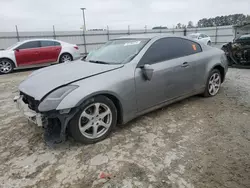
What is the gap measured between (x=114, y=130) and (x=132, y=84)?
756mm

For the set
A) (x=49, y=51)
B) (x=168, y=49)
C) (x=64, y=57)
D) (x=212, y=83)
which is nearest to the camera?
(x=168, y=49)

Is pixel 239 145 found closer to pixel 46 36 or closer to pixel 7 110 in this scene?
pixel 7 110

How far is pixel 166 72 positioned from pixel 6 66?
300 inches

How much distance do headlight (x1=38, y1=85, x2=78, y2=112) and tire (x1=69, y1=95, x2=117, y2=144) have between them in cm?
26

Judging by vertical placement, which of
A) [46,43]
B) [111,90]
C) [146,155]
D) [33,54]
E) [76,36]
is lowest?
[146,155]

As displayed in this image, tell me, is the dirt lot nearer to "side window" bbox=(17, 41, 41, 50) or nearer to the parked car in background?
the parked car in background

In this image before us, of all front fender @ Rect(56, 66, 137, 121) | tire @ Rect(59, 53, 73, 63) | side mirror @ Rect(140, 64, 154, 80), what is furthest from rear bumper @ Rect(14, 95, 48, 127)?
tire @ Rect(59, 53, 73, 63)

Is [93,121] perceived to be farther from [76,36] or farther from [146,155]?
[76,36]

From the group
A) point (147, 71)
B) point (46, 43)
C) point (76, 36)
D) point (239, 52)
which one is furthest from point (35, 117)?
point (76, 36)

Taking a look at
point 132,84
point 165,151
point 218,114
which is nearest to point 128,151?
point 165,151

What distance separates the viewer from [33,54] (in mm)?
8969

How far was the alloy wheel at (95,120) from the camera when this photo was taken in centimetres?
262

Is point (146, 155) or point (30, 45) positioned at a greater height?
point (30, 45)

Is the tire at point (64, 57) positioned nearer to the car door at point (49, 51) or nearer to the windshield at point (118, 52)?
the car door at point (49, 51)
